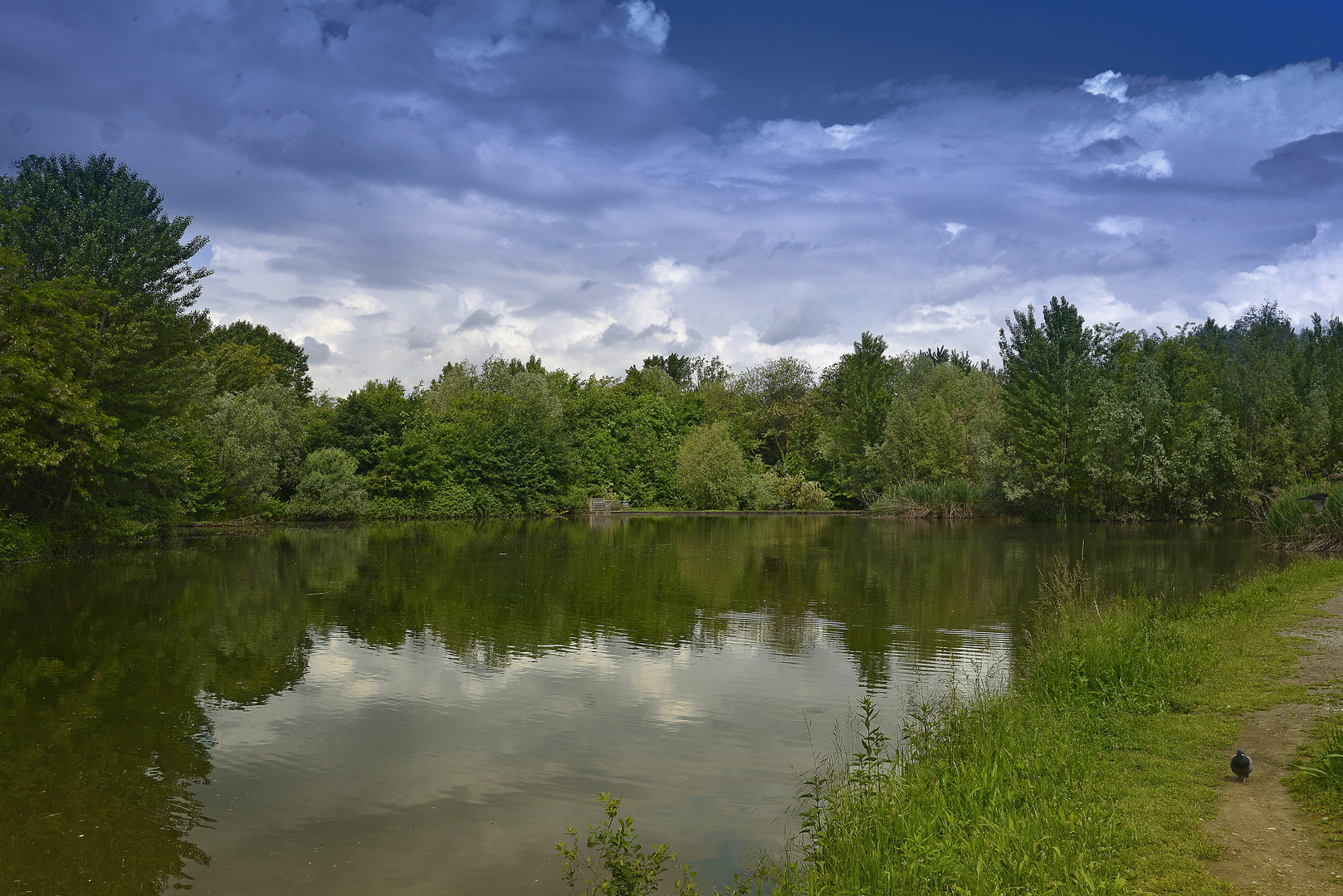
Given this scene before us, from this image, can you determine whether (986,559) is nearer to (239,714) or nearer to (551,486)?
(239,714)

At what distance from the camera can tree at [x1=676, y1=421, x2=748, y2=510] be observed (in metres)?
66.2

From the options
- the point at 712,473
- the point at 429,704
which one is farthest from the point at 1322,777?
the point at 712,473

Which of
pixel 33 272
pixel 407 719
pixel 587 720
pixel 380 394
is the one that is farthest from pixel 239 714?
pixel 380 394

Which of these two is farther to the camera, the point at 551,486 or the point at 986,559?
the point at 551,486

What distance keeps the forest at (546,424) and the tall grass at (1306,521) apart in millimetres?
12337

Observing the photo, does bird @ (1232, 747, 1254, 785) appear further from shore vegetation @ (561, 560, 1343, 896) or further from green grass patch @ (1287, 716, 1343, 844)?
green grass patch @ (1287, 716, 1343, 844)

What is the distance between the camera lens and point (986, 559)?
95.8 feet

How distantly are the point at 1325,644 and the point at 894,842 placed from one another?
9.00 metres

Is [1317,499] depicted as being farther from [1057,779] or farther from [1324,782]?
[1057,779]

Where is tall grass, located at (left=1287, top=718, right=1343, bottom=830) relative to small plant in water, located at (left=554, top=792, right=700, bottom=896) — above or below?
above

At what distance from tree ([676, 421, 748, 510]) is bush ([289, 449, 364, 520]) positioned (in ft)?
82.5

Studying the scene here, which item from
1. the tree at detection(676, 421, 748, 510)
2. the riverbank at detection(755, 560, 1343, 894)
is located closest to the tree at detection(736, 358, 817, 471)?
the tree at detection(676, 421, 748, 510)

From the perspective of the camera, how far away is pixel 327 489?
162ft

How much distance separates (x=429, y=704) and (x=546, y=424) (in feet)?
170
